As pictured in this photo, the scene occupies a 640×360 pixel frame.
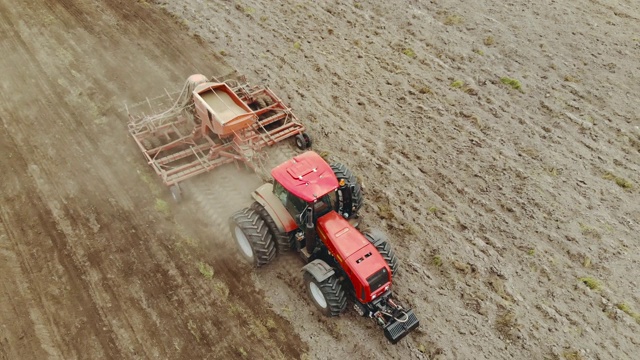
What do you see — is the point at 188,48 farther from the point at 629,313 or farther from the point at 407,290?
the point at 629,313

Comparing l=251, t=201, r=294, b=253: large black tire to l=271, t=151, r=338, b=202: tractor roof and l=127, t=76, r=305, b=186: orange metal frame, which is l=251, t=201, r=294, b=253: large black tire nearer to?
l=271, t=151, r=338, b=202: tractor roof

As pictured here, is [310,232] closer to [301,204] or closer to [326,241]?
[326,241]

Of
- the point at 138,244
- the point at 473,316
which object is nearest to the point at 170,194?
the point at 138,244

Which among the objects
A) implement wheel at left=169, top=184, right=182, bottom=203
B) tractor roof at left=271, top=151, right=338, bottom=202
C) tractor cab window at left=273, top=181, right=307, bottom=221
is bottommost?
implement wheel at left=169, top=184, right=182, bottom=203

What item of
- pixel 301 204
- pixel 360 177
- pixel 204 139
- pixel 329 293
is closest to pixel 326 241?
pixel 301 204

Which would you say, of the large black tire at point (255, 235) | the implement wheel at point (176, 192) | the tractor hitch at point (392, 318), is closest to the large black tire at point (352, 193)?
the large black tire at point (255, 235)

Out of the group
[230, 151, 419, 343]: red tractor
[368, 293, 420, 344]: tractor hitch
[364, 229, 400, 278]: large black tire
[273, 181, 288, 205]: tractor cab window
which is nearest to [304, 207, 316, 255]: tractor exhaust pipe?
[230, 151, 419, 343]: red tractor

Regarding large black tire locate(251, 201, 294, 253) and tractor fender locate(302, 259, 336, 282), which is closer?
tractor fender locate(302, 259, 336, 282)
